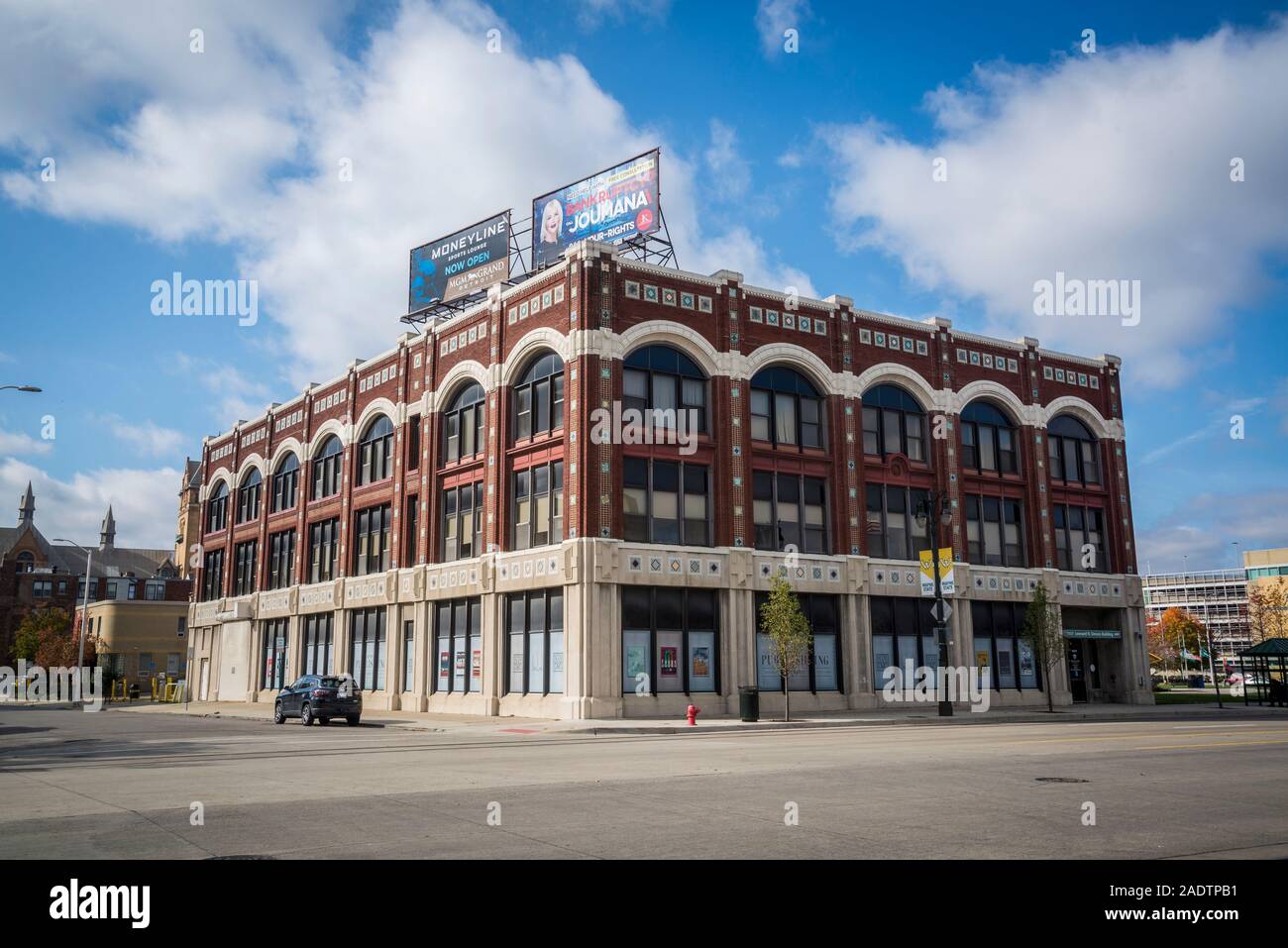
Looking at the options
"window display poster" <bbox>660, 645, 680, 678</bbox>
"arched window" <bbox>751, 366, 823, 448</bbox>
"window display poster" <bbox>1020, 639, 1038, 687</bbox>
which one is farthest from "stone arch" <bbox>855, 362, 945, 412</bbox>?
"window display poster" <bbox>660, 645, 680, 678</bbox>

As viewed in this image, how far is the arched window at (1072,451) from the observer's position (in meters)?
49.0

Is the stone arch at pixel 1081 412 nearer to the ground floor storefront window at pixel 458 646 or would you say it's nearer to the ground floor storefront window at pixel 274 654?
the ground floor storefront window at pixel 458 646

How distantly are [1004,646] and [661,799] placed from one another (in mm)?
36506

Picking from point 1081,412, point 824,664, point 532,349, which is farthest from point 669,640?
point 1081,412

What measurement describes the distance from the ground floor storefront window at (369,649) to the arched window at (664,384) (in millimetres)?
17406

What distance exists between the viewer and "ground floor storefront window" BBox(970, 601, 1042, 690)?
44406mm

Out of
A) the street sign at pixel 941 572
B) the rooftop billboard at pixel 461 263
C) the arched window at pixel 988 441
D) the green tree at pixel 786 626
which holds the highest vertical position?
the rooftop billboard at pixel 461 263

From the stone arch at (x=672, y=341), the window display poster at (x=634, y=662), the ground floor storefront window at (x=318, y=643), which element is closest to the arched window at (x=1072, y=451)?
the stone arch at (x=672, y=341)

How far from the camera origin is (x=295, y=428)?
187 ft

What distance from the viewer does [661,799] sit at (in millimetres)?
12234

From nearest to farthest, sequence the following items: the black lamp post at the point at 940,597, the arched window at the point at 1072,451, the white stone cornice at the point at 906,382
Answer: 1. the black lamp post at the point at 940,597
2. the white stone cornice at the point at 906,382
3. the arched window at the point at 1072,451

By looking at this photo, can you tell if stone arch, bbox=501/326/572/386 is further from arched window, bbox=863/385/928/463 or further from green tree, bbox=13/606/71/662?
green tree, bbox=13/606/71/662

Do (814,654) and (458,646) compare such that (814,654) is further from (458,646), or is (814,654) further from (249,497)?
(249,497)
